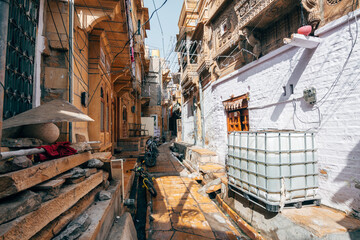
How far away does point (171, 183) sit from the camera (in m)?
7.76

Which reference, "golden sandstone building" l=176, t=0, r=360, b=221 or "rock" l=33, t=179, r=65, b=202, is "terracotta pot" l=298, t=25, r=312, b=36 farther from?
"rock" l=33, t=179, r=65, b=202

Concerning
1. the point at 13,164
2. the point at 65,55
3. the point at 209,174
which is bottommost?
the point at 209,174

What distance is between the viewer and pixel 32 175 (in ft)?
6.24

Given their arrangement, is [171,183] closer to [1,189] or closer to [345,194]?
[345,194]

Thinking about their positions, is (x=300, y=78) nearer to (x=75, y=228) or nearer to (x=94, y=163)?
(x=94, y=163)

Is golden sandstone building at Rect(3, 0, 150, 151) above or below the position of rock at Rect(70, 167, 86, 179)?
above

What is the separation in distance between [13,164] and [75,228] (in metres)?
0.96

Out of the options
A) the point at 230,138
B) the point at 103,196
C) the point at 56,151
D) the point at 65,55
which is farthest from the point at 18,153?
the point at 230,138

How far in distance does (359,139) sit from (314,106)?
122 cm

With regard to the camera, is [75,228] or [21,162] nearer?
[21,162]

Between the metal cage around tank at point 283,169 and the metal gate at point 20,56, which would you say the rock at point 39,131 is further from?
the metal cage around tank at point 283,169

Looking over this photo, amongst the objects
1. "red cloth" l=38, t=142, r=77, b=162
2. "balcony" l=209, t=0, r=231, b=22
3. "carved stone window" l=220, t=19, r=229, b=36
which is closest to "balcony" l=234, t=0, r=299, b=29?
"carved stone window" l=220, t=19, r=229, b=36

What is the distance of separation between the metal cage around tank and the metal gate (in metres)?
4.77

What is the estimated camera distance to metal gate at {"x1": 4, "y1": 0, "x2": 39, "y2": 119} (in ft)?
9.48
